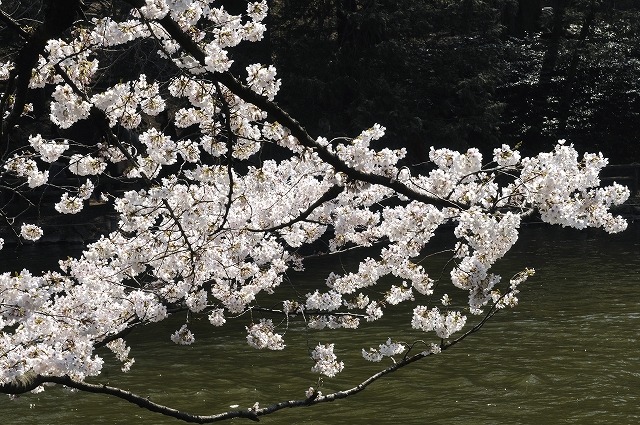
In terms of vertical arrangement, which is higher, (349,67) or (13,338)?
(349,67)

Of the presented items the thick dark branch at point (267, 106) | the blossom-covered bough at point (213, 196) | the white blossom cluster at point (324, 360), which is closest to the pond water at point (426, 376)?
the white blossom cluster at point (324, 360)

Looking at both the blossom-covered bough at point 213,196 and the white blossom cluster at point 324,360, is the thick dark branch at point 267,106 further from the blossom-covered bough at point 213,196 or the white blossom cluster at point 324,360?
the white blossom cluster at point 324,360

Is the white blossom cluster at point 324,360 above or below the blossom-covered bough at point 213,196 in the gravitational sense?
below

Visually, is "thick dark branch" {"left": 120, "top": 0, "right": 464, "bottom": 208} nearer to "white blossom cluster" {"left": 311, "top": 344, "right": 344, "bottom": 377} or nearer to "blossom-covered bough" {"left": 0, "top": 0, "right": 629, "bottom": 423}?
"blossom-covered bough" {"left": 0, "top": 0, "right": 629, "bottom": 423}

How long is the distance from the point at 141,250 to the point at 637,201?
23.8m

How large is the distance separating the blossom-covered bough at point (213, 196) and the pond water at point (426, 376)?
178 cm

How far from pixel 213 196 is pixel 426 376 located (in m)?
5.98

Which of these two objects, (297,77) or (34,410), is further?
(297,77)

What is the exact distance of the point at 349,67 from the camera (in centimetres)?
2897

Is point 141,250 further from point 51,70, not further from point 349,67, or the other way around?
point 349,67

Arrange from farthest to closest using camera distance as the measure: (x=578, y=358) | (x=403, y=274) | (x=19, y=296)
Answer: (x=578, y=358), (x=403, y=274), (x=19, y=296)

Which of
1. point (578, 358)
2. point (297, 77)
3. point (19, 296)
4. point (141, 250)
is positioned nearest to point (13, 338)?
point (19, 296)

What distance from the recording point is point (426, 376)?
11.7m

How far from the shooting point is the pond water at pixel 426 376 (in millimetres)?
10195
